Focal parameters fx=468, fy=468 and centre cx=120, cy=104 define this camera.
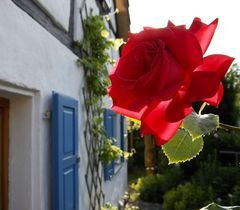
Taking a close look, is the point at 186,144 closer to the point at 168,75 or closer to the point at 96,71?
the point at 168,75

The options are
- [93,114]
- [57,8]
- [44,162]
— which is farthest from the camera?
[93,114]

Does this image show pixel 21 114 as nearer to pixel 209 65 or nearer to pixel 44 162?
pixel 44 162

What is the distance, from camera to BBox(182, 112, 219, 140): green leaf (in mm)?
437

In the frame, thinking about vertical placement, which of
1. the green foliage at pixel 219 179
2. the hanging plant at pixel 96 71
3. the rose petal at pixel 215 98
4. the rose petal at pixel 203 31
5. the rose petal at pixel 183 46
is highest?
the hanging plant at pixel 96 71

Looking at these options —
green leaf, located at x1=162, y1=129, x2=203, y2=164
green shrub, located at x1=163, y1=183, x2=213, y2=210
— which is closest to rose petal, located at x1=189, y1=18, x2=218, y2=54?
green leaf, located at x1=162, y1=129, x2=203, y2=164

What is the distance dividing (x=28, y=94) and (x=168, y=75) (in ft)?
8.40

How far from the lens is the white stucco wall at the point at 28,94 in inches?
94.0

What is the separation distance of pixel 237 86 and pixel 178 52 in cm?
1020

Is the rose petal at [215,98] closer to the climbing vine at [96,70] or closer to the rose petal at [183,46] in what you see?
the rose petal at [183,46]

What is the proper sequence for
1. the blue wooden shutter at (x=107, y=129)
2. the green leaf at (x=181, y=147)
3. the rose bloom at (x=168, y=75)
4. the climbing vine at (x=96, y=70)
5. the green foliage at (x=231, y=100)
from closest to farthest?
the rose bloom at (x=168, y=75), the green leaf at (x=181, y=147), the climbing vine at (x=96, y=70), the blue wooden shutter at (x=107, y=129), the green foliage at (x=231, y=100)

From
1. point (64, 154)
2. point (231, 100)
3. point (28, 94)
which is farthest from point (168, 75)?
point (231, 100)

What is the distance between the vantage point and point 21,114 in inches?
114

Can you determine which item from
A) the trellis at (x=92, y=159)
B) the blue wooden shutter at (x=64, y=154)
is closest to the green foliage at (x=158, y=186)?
the trellis at (x=92, y=159)

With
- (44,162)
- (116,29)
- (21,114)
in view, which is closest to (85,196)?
(44,162)
